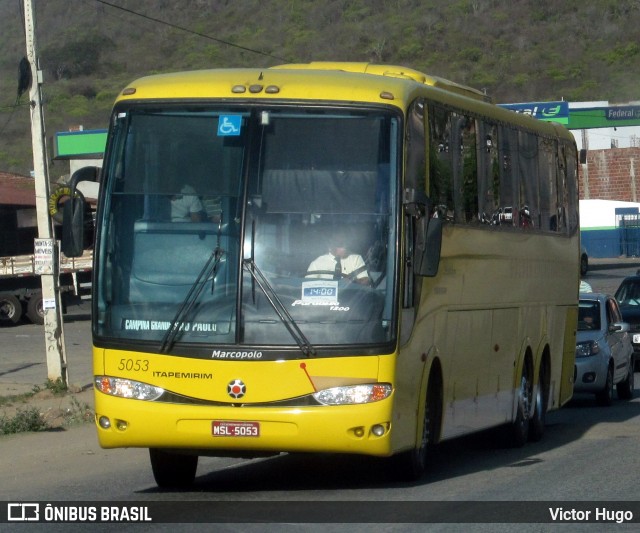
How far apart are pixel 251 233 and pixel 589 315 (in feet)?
38.1

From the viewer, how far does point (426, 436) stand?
10930mm

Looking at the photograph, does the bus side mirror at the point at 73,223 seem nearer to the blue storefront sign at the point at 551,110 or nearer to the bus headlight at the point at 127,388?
the bus headlight at the point at 127,388

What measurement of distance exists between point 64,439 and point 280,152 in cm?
652

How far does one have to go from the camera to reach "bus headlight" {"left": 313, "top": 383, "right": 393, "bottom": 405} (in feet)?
31.3

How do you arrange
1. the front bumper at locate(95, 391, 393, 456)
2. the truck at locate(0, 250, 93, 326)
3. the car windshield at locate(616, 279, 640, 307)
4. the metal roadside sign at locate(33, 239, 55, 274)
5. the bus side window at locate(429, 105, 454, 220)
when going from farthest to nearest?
1. the truck at locate(0, 250, 93, 326)
2. the car windshield at locate(616, 279, 640, 307)
3. the metal roadside sign at locate(33, 239, 55, 274)
4. the bus side window at locate(429, 105, 454, 220)
5. the front bumper at locate(95, 391, 393, 456)

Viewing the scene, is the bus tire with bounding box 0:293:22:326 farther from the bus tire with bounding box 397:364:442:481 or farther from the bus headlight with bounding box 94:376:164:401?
the bus headlight with bounding box 94:376:164:401

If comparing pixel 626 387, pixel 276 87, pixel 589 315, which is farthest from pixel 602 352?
pixel 276 87

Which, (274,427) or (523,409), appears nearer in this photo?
(274,427)

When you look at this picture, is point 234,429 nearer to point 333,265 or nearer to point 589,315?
point 333,265

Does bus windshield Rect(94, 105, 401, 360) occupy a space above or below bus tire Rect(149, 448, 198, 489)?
above

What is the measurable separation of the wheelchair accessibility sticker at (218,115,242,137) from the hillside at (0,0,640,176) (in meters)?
88.9

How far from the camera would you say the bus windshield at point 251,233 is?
965 centimetres

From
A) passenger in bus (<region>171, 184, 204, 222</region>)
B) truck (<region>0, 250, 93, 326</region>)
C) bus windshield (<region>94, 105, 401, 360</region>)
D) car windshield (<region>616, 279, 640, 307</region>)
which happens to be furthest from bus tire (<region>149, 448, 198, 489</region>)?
truck (<region>0, 250, 93, 326</region>)

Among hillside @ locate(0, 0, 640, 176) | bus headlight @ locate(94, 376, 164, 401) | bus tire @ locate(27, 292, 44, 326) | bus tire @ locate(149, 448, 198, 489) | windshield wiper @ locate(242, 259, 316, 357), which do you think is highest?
hillside @ locate(0, 0, 640, 176)
